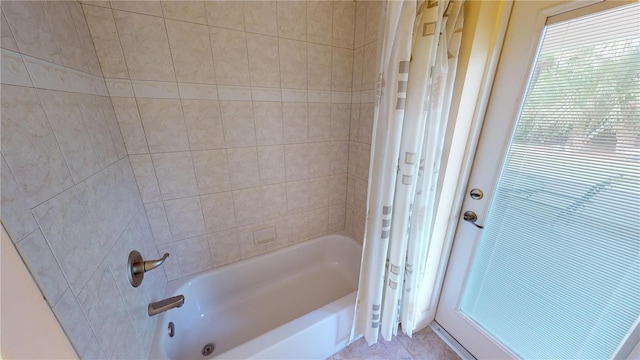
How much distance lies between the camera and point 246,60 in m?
1.19

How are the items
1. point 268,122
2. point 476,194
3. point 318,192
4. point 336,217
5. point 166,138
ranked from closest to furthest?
point 476,194 → point 166,138 → point 268,122 → point 318,192 → point 336,217

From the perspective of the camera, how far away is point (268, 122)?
1.34 meters

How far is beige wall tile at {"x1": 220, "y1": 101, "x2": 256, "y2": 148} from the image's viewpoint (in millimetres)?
1220

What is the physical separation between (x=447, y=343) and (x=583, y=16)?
5.66 ft

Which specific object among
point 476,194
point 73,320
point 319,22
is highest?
point 319,22

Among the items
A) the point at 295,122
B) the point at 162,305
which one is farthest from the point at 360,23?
the point at 162,305

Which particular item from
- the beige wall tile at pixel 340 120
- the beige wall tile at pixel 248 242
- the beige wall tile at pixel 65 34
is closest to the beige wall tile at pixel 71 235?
the beige wall tile at pixel 65 34

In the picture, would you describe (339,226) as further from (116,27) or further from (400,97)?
(116,27)

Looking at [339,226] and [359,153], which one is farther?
[339,226]

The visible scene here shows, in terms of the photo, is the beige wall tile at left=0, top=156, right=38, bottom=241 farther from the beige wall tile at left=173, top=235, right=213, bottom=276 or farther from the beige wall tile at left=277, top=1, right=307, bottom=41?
the beige wall tile at left=277, top=1, right=307, bottom=41

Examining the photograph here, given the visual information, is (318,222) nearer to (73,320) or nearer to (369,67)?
(369,67)

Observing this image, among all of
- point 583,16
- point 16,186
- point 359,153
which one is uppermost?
point 583,16

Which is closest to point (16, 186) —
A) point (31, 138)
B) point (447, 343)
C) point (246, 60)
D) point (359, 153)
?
point (31, 138)

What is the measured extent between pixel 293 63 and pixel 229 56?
1.29ft
